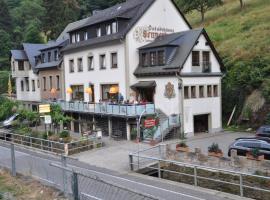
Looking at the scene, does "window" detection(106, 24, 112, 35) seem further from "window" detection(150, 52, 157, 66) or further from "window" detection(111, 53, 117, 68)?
"window" detection(150, 52, 157, 66)

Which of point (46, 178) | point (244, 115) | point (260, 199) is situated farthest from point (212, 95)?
point (46, 178)

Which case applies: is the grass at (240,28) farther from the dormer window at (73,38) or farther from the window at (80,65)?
the dormer window at (73,38)

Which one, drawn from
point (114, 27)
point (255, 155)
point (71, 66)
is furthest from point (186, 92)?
point (71, 66)

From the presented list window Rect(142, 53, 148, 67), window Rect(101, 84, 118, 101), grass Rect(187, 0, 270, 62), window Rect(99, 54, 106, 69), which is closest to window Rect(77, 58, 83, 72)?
window Rect(99, 54, 106, 69)

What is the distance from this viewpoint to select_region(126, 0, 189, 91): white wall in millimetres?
37219

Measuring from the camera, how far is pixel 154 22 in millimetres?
38812

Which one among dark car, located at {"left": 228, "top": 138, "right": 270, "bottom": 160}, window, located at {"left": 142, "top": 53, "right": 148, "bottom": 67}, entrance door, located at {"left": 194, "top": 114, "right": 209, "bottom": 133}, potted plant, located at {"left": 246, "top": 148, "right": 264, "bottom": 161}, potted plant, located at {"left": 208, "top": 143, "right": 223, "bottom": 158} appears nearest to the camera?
potted plant, located at {"left": 246, "top": 148, "right": 264, "bottom": 161}

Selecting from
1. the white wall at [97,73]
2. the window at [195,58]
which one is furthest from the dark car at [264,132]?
the white wall at [97,73]

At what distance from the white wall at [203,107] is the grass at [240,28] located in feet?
21.3

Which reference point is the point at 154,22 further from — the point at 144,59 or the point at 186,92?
the point at 186,92

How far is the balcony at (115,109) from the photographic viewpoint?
33156mm

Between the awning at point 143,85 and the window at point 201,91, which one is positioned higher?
the awning at point 143,85

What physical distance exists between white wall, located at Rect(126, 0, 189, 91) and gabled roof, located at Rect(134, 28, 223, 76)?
723 millimetres

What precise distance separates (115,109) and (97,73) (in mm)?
7637
